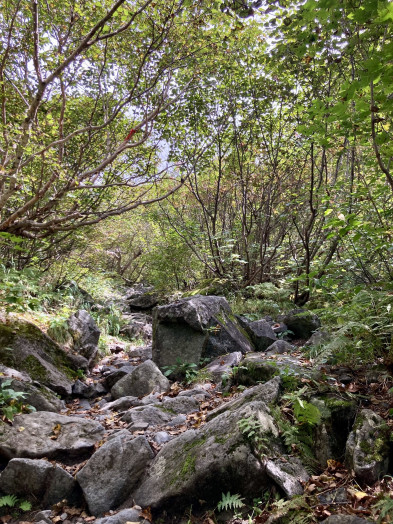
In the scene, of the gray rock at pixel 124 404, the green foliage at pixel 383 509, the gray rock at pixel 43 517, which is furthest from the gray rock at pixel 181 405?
the green foliage at pixel 383 509

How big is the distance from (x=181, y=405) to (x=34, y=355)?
265 centimetres

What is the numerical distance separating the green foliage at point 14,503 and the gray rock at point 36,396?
1313 mm

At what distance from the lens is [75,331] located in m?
6.75

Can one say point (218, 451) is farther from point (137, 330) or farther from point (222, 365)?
point (137, 330)

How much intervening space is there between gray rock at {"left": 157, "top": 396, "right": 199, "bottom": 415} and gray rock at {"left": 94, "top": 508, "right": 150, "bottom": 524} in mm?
1633

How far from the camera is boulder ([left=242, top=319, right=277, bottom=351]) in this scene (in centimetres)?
657

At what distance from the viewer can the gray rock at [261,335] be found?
6.57m

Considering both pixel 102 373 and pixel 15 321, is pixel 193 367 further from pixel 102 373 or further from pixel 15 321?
pixel 15 321

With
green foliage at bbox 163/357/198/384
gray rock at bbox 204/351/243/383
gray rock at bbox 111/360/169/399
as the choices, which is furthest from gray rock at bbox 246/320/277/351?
gray rock at bbox 111/360/169/399

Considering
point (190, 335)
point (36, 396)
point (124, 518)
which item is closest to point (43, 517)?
point (124, 518)

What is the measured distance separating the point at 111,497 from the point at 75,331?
4.29 metres

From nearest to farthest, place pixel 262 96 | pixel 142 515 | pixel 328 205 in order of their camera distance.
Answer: pixel 142 515 < pixel 328 205 < pixel 262 96

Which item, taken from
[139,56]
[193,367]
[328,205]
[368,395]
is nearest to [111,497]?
[368,395]

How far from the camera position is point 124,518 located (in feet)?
8.47
